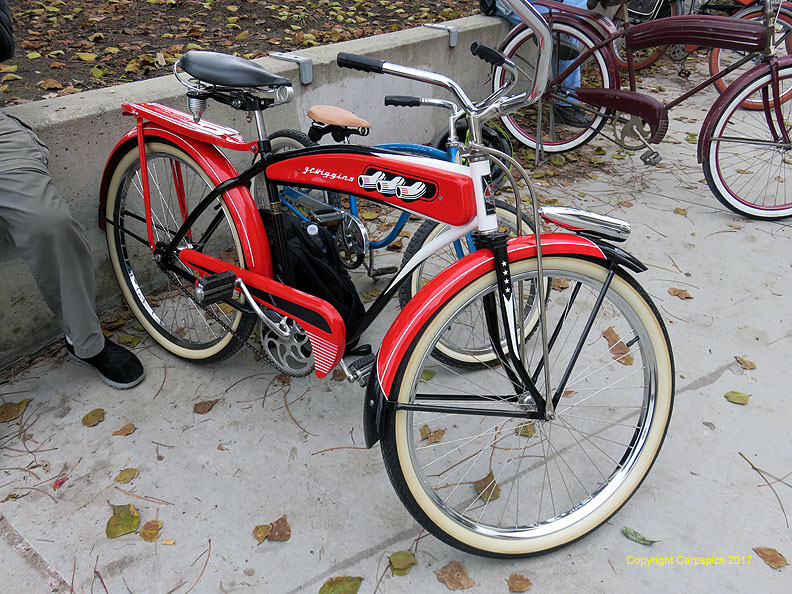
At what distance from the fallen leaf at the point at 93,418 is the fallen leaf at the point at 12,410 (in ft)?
0.87

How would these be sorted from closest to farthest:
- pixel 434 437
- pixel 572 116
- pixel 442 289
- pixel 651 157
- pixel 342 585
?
1. pixel 442 289
2. pixel 342 585
3. pixel 434 437
4. pixel 651 157
5. pixel 572 116

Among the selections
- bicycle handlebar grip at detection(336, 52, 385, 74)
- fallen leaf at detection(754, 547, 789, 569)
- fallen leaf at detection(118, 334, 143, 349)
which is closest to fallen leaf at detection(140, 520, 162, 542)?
fallen leaf at detection(118, 334, 143, 349)

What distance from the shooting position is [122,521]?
6.87ft

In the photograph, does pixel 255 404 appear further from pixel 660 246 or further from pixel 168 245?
pixel 660 246

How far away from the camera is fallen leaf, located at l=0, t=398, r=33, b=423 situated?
249 cm

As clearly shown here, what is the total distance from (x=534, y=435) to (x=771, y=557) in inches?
32.7

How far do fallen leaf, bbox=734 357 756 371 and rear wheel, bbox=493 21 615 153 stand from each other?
210cm

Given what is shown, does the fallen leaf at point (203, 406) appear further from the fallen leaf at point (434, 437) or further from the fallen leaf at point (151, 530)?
the fallen leaf at point (434, 437)

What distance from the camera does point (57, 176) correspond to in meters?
2.68

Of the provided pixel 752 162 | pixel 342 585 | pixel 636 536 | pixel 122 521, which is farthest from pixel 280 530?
pixel 752 162

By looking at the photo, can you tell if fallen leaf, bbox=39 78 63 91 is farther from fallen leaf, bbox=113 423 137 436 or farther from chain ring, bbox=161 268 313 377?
fallen leaf, bbox=113 423 137 436

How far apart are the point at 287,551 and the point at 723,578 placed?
135 centimetres

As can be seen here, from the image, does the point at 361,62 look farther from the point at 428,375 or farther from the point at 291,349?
the point at 428,375

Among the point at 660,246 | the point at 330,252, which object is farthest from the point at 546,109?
the point at 330,252
